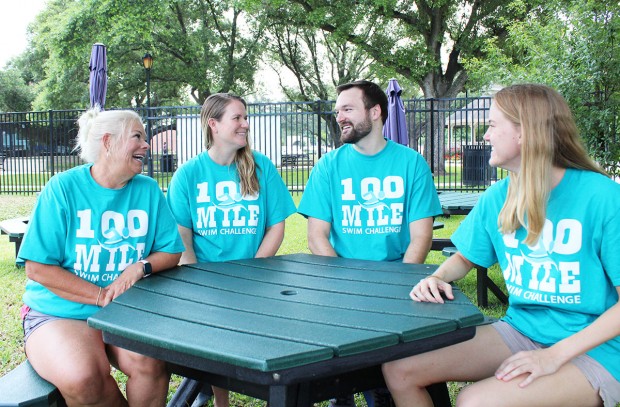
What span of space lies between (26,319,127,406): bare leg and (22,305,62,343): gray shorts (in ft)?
0.15

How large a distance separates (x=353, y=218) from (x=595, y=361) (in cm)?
166

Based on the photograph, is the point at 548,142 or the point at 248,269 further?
the point at 248,269

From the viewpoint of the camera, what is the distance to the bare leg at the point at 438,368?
6.89ft

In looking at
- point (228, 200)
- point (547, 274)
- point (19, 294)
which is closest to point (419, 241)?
point (228, 200)

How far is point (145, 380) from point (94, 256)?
0.64m

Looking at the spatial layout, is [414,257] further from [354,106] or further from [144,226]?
[144,226]

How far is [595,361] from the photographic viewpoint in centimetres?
201

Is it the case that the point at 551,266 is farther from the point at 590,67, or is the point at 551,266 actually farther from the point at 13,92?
the point at 13,92

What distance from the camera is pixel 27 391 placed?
2.14 meters

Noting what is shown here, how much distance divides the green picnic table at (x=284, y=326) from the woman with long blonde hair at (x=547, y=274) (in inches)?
7.8

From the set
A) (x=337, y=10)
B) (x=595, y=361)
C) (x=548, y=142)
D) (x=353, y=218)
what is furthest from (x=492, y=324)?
(x=337, y=10)

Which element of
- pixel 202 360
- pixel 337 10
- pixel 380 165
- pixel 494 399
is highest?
pixel 337 10

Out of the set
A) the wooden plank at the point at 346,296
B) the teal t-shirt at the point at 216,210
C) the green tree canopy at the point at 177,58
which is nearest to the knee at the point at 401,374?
the wooden plank at the point at 346,296

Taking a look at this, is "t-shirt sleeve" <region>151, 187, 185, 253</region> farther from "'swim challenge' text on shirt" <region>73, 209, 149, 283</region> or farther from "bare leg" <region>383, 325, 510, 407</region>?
"bare leg" <region>383, 325, 510, 407</region>
